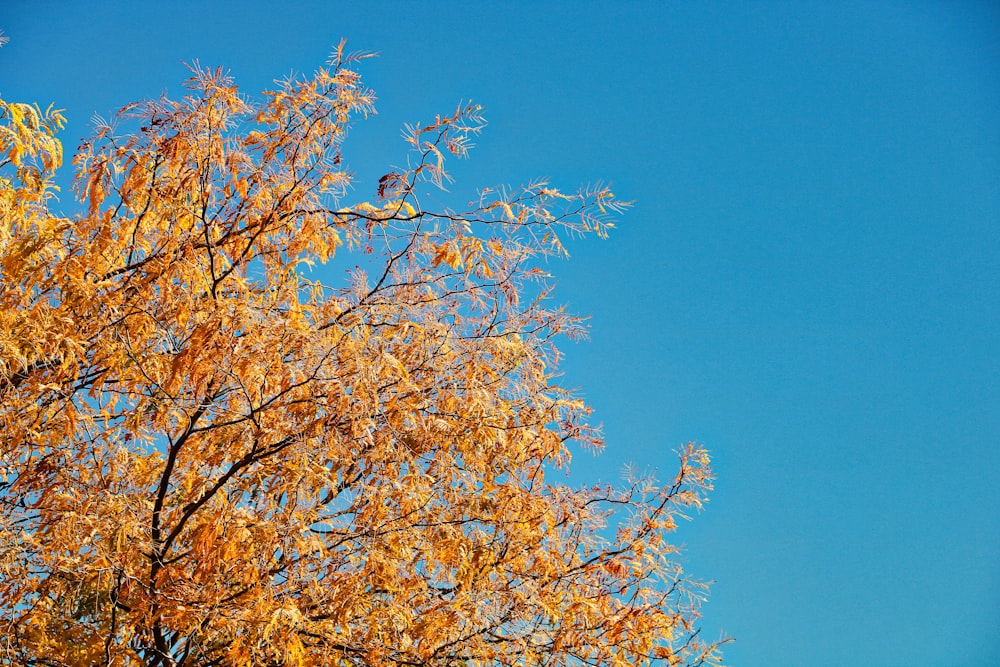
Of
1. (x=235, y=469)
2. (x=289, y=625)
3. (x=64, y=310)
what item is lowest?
(x=289, y=625)

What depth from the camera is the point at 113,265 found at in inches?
162

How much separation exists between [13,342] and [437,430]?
173 centimetres

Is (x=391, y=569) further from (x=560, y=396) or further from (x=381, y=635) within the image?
(x=560, y=396)

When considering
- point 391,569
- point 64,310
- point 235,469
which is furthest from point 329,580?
point 64,310

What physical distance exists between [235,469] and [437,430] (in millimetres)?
859

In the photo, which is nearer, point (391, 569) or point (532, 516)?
point (391, 569)

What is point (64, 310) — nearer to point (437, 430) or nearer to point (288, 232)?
point (288, 232)

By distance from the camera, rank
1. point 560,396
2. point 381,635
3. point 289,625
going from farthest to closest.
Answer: point 560,396, point 381,635, point 289,625

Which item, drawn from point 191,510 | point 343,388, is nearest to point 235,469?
point 191,510

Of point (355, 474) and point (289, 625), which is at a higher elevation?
point (355, 474)

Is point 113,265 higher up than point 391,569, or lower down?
higher up

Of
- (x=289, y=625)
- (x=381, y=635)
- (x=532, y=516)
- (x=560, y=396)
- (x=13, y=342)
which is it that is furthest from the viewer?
(x=560, y=396)

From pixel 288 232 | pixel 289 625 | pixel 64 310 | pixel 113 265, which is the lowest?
pixel 289 625

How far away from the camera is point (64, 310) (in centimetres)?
383
